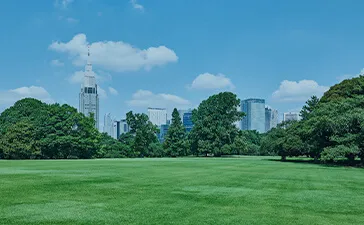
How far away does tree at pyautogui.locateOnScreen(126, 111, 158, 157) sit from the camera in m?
81.9

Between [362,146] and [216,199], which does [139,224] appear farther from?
[362,146]

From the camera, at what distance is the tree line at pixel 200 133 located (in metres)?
38.5

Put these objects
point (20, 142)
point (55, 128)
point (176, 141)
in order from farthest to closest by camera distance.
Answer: point (176, 141)
point (55, 128)
point (20, 142)

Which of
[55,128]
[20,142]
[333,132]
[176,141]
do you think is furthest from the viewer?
[176,141]

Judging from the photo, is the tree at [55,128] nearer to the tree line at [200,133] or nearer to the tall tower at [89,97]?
the tree line at [200,133]

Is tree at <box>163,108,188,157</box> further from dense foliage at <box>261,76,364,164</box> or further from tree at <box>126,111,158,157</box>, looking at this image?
dense foliage at <box>261,76,364,164</box>

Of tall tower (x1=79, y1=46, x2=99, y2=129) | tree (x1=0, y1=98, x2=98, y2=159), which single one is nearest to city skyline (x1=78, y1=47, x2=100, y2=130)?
tall tower (x1=79, y1=46, x2=99, y2=129)

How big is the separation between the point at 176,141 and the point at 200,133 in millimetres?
5780

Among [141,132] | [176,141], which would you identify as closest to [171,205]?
[176,141]

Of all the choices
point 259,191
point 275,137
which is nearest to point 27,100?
point 275,137

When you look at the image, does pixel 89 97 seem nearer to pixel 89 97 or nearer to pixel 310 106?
pixel 89 97

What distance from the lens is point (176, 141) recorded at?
81.8m

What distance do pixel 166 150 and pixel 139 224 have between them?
241ft

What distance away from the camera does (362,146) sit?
36688mm
